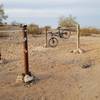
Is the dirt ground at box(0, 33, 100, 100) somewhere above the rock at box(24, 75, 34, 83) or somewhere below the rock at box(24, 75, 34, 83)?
below

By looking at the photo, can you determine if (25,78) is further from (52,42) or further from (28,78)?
(52,42)

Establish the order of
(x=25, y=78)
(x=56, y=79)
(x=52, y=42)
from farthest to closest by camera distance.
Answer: (x=52, y=42), (x=56, y=79), (x=25, y=78)

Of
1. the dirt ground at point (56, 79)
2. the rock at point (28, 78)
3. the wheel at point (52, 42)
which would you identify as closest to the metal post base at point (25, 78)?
the rock at point (28, 78)

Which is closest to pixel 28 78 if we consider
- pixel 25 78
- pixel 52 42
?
pixel 25 78

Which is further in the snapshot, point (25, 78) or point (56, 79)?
point (56, 79)

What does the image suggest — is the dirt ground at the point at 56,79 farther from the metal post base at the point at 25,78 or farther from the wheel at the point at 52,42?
the wheel at the point at 52,42

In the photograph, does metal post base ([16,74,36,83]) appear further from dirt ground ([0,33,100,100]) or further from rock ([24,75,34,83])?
dirt ground ([0,33,100,100])

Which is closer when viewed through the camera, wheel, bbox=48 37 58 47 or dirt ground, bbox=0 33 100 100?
dirt ground, bbox=0 33 100 100

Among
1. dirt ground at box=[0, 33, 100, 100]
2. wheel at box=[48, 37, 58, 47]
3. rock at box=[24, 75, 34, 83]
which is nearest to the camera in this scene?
dirt ground at box=[0, 33, 100, 100]

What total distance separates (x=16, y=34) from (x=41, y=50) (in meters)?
9.81

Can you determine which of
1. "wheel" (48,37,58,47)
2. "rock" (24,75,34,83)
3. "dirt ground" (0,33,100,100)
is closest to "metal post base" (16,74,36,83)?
"rock" (24,75,34,83)

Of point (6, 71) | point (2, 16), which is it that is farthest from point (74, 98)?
point (2, 16)

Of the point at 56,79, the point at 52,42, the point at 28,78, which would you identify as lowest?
the point at 52,42

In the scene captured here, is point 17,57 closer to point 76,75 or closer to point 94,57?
point 94,57
